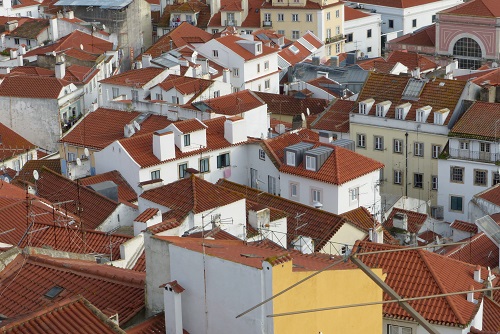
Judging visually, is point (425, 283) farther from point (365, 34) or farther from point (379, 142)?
point (365, 34)

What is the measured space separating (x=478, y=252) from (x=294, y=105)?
101ft

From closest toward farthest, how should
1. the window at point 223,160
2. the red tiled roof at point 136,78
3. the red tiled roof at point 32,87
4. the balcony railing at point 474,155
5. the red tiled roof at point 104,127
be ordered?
1. the window at point 223,160
2. the balcony railing at point 474,155
3. the red tiled roof at point 104,127
4. the red tiled roof at point 32,87
5. the red tiled roof at point 136,78

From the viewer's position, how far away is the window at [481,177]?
183 ft

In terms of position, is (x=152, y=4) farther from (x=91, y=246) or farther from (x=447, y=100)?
(x=91, y=246)

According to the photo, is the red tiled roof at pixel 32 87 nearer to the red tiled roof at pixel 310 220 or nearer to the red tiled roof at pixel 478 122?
the red tiled roof at pixel 478 122

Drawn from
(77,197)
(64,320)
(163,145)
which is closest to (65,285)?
(64,320)

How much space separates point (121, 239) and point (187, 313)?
39.6 ft

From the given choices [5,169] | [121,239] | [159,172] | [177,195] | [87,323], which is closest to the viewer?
[87,323]

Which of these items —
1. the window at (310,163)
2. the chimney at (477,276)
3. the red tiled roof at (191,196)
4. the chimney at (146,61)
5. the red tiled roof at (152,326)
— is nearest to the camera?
the red tiled roof at (152,326)

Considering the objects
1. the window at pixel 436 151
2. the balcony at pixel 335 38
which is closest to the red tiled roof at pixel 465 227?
the window at pixel 436 151

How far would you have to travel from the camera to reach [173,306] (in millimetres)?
22156

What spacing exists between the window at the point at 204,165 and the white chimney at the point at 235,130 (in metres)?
1.43

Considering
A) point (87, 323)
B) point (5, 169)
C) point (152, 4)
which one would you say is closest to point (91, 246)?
point (87, 323)

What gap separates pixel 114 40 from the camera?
87.7 meters
